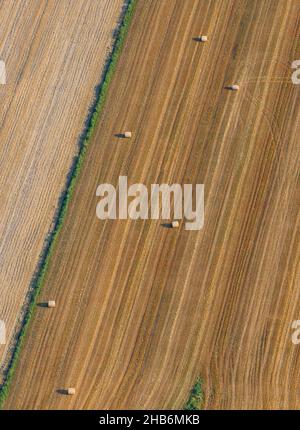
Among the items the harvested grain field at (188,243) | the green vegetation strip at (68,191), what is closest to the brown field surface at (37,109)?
the green vegetation strip at (68,191)

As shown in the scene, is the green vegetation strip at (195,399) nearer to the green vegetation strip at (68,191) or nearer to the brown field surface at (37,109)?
the green vegetation strip at (68,191)

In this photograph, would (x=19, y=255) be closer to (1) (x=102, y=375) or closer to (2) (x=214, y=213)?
(1) (x=102, y=375)

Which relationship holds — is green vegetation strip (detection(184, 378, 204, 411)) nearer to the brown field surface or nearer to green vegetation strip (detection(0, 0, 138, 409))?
green vegetation strip (detection(0, 0, 138, 409))

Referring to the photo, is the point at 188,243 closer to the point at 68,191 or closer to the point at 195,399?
the point at 68,191

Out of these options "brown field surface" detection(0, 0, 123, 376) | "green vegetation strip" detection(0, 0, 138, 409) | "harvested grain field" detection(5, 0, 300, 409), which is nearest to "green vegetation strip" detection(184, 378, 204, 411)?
"harvested grain field" detection(5, 0, 300, 409)

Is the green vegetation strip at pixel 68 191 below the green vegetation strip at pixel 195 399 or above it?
above

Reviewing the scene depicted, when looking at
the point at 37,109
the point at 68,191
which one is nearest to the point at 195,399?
the point at 68,191
